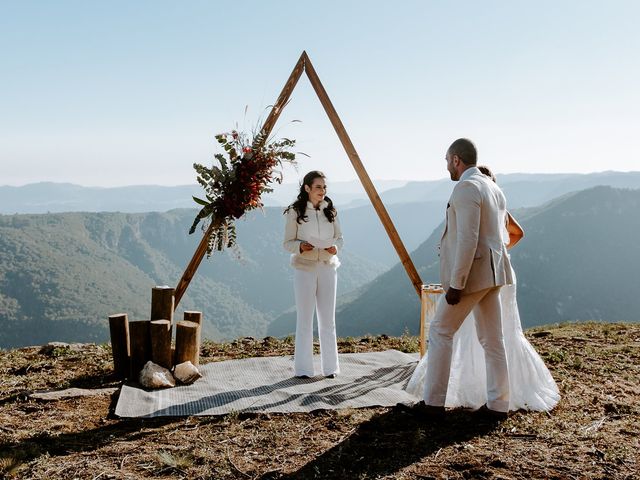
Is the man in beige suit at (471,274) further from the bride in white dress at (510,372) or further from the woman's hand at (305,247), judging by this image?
the woman's hand at (305,247)

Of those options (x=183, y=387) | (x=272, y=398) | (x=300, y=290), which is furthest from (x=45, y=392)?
(x=300, y=290)

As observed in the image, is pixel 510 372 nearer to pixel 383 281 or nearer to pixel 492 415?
pixel 492 415

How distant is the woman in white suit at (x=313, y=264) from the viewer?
263 inches

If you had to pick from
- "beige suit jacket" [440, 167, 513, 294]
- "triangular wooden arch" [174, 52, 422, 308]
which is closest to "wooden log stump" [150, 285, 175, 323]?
"triangular wooden arch" [174, 52, 422, 308]

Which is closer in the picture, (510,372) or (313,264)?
(510,372)

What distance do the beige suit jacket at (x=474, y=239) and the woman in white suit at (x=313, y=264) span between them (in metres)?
2.18

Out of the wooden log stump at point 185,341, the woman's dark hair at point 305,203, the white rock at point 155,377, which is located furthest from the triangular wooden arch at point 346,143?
the white rock at point 155,377

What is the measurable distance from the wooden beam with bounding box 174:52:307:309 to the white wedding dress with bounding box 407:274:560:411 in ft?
11.3

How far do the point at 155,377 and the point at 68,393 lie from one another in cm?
92

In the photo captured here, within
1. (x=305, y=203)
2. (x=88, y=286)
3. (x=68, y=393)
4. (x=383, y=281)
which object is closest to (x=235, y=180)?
(x=305, y=203)

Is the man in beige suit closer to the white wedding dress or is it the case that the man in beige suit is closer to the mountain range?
the white wedding dress

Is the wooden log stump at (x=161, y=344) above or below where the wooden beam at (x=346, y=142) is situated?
below

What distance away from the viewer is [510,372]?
5.25 metres

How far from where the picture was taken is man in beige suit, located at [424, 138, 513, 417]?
448 cm
